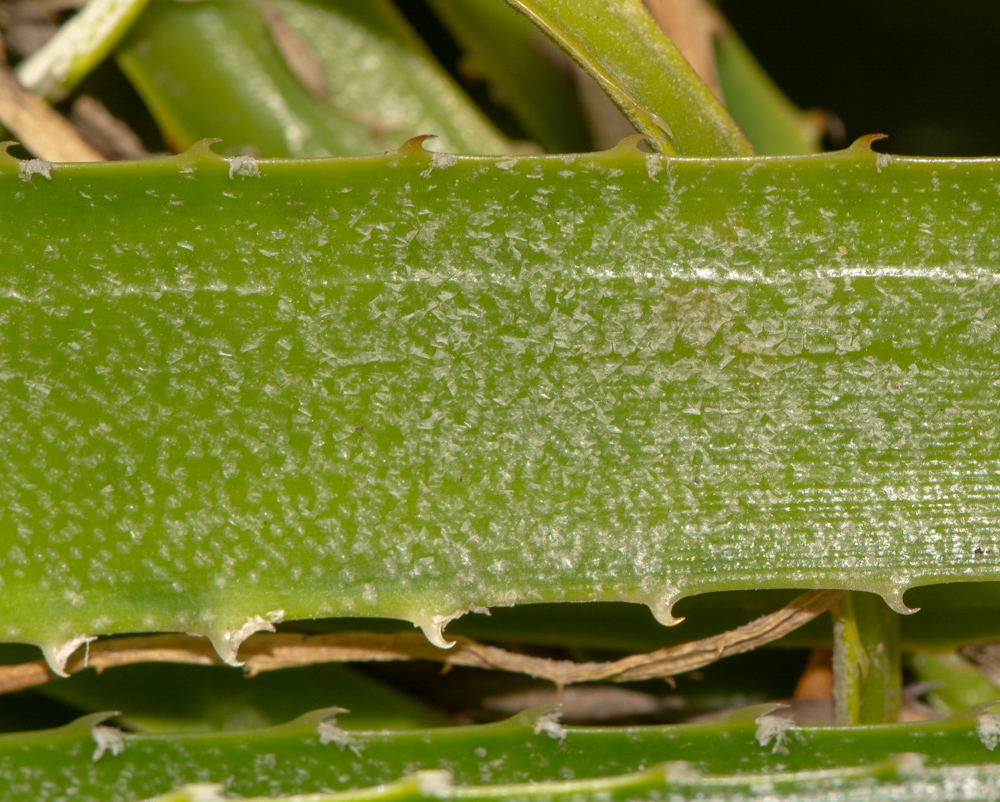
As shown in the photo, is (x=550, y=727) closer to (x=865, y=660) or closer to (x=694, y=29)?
(x=865, y=660)

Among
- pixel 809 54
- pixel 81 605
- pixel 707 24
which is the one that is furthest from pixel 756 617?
pixel 809 54

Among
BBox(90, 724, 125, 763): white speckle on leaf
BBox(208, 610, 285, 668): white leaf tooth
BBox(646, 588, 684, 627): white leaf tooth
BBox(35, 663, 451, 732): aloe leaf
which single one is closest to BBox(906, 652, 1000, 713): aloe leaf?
BBox(646, 588, 684, 627): white leaf tooth

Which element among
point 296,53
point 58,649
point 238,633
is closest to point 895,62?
point 296,53

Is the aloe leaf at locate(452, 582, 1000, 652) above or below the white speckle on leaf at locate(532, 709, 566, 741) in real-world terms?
above

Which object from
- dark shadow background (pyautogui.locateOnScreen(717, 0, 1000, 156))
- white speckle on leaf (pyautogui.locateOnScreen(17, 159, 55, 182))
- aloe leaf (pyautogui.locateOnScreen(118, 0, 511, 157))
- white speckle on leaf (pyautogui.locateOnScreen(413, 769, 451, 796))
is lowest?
white speckle on leaf (pyautogui.locateOnScreen(413, 769, 451, 796))

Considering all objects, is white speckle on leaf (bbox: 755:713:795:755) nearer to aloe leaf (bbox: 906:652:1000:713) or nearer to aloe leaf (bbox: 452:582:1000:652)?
aloe leaf (bbox: 452:582:1000:652)

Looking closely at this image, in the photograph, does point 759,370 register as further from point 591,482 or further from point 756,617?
point 756,617
